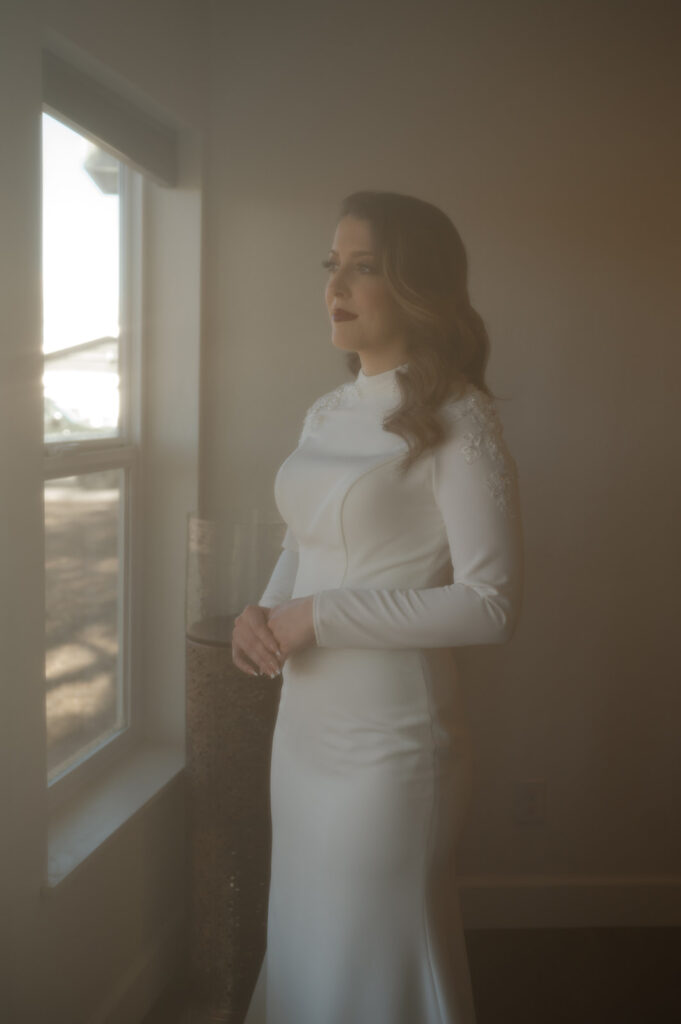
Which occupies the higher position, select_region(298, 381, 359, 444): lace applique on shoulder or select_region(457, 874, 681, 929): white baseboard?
select_region(298, 381, 359, 444): lace applique on shoulder

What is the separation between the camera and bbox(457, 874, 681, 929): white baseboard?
9.32 feet

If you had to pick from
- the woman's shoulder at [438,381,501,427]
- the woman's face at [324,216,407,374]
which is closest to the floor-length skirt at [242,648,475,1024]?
the woman's shoulder at [438,381,501,427]

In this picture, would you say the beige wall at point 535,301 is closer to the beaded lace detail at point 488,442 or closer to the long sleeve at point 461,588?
the beaded lace detail at point 488,442

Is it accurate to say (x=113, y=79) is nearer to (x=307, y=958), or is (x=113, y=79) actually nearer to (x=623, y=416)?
(x=623, y=416)

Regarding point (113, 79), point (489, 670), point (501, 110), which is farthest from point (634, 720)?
point (113, 79)

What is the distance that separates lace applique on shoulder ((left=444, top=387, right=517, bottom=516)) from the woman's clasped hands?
36 cm

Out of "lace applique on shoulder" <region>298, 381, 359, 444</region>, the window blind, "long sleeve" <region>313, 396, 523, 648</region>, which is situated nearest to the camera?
"long sleeve" <region>313, 396, 523, 648</region>

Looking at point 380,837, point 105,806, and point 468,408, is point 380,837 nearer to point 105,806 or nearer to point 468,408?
point 468,408

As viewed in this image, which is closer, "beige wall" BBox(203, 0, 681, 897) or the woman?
the woman

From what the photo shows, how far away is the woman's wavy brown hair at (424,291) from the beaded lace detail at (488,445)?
4 centimetres

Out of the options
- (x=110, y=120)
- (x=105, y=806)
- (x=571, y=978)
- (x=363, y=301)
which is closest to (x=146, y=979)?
(x=105, y=806)

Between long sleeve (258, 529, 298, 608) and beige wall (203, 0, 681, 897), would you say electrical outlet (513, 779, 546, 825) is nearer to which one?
beige wall (203, 0, 681, 897)

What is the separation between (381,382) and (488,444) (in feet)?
0.89

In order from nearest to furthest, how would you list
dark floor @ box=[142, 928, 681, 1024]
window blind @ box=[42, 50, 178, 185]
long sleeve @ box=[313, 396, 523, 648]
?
long sleeve @ box=[313, 396, 523, 648] < window blind @ box=[42, 50, 178, 185] < dark floor @ box=[142, 928, 681, 1024]
